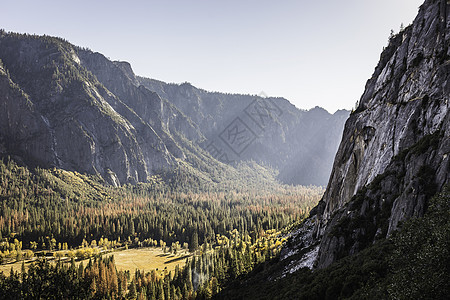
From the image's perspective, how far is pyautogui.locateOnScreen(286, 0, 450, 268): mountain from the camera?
34.6 metres

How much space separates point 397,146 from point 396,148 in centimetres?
43

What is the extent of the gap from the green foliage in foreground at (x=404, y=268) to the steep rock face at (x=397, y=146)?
5.69 metres

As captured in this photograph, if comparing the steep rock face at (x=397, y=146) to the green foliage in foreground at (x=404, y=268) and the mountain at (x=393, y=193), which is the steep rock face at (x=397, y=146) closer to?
the mountain at (x=393, y=193)

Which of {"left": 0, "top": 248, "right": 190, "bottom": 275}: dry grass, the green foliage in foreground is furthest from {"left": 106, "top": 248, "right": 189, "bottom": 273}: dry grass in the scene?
the green foliage in foreground

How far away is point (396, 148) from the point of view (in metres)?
48.5

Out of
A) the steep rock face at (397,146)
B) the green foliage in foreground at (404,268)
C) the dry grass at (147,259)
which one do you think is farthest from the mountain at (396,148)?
the dry grass at (147,259)

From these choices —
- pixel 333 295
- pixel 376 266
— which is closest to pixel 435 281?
pixel 376 266

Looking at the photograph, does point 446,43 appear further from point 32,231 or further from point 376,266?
point 32,231

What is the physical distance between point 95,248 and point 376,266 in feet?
615

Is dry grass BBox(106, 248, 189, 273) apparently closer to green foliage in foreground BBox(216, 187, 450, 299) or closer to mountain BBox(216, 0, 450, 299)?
mountain BBox(216, 0, 450, 299)

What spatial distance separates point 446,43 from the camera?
5144 centimetres

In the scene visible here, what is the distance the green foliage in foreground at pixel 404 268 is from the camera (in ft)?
67.3

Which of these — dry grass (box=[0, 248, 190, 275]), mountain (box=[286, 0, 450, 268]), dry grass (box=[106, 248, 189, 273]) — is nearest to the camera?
mountain (box=[286, 0, 450, 268])

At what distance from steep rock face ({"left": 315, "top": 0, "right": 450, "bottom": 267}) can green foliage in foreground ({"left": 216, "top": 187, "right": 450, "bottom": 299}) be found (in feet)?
18.7
